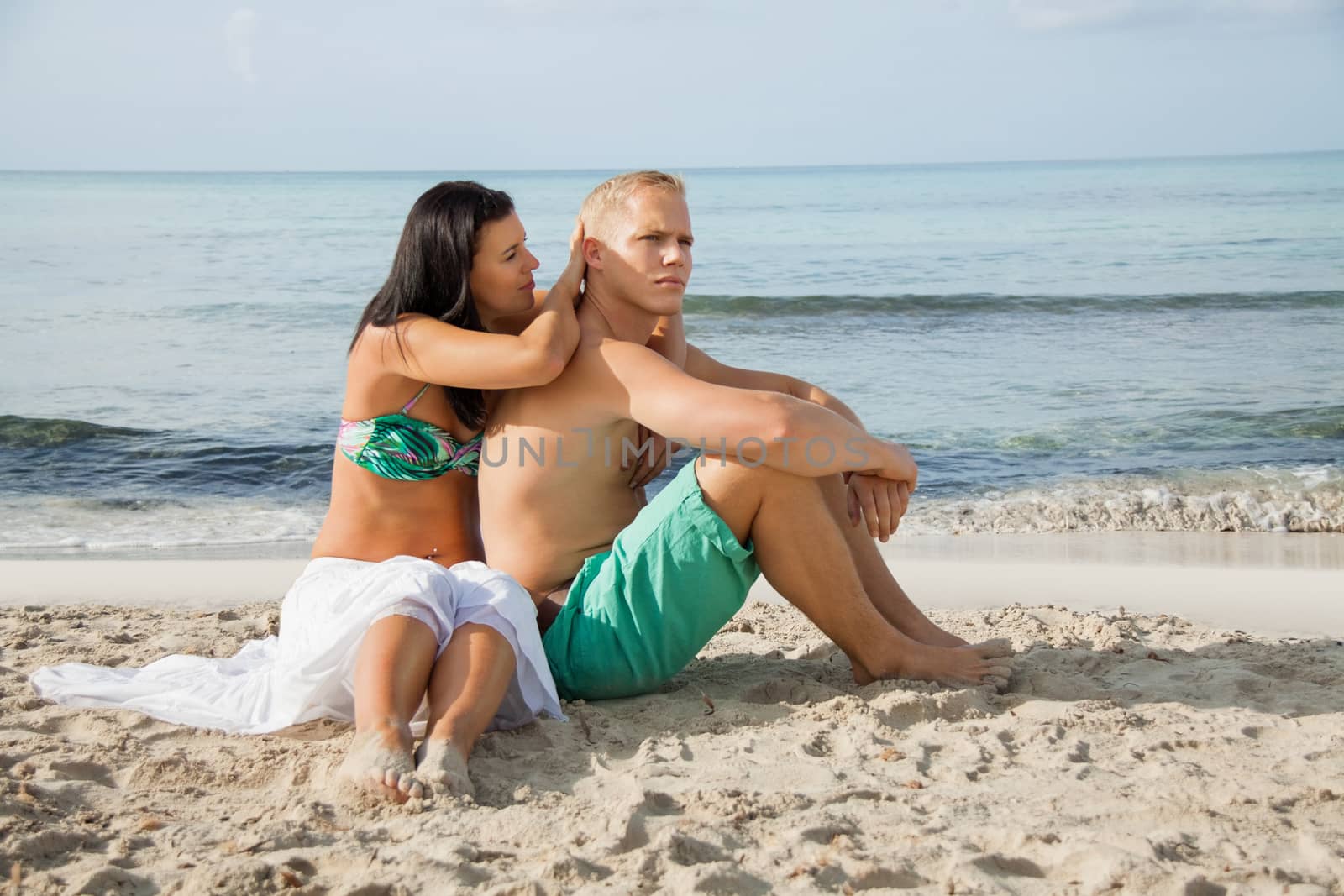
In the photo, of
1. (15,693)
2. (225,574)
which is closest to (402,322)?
(15,693)

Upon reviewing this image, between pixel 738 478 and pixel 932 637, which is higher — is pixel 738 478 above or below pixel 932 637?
above

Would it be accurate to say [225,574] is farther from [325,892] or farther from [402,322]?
[325,892]

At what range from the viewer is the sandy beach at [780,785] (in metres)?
2.24

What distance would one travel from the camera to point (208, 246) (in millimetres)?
24922

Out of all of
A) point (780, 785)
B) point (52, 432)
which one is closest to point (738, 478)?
point (780, 785)

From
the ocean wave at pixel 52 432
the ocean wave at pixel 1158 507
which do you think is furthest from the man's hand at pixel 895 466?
the ocean wave at pixel 52 432

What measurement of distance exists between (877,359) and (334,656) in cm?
1060

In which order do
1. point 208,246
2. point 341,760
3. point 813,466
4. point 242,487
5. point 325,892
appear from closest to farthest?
point 325,892 < point 341,760 < point 813,466 < point 242,487 < point 208,246

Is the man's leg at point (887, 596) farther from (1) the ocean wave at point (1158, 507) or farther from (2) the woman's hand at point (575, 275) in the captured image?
(1) the ocean wave at point (1158, 507)

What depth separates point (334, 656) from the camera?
3020mm

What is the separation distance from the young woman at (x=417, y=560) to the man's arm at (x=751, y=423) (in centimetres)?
25

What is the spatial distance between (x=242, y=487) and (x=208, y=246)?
18985 mm

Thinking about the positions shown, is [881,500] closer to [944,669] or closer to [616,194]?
[944,669]

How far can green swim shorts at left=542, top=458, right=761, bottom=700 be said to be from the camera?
120 inches
